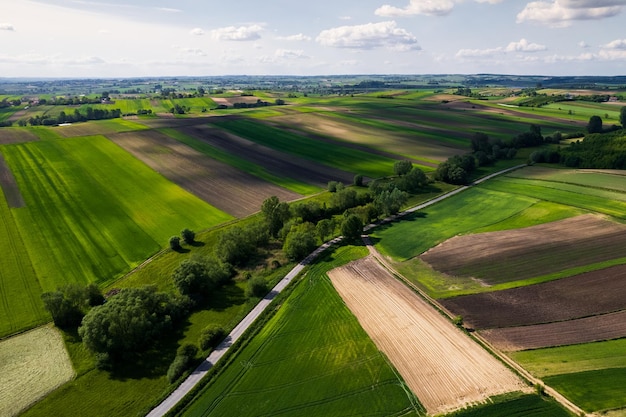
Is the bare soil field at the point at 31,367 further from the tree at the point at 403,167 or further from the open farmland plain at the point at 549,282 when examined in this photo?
the tree at the point at 403,167

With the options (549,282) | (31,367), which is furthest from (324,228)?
(31,367)

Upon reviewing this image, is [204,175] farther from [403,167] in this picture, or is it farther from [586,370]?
[586,370]

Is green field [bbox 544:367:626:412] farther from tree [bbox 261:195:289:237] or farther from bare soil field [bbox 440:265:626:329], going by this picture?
tree [bbox 261:195:289:237]

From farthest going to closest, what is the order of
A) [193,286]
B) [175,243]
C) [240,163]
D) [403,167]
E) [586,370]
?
[240,163] → [403,167] → [175,243] → [193,286] → [586,370]

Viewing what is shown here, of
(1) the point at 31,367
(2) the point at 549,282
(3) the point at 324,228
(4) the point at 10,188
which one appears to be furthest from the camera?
(4) the point at 10,188

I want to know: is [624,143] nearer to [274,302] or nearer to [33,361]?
[274,302]

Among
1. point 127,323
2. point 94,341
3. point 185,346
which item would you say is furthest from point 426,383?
point 94,341

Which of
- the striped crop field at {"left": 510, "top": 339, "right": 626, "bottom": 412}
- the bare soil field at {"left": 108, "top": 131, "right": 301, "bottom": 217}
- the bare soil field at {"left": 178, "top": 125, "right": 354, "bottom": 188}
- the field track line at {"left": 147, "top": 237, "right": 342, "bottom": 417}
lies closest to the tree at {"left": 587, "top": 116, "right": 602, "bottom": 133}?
the bare soil field at {"left": 178, "top": 125, "right": 354, "bottom": 188}
